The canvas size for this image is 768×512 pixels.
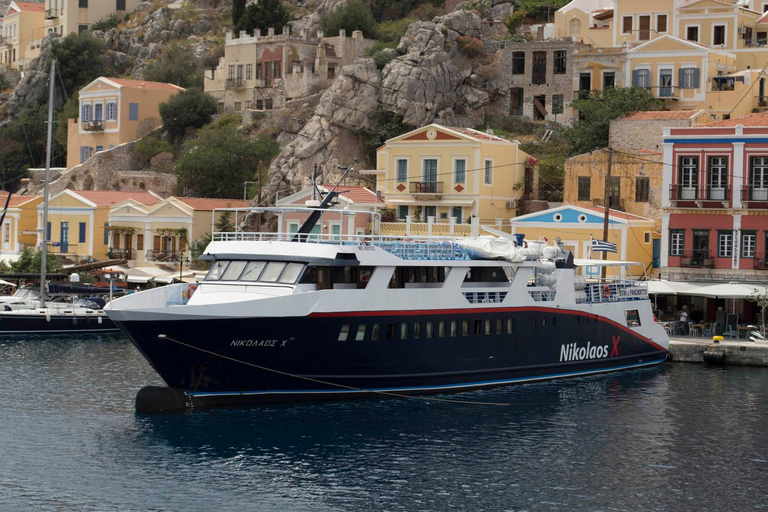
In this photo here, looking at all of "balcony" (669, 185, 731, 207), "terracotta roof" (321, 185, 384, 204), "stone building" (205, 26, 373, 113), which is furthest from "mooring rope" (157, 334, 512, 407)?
"stone building" (205, 26, 373, 113)

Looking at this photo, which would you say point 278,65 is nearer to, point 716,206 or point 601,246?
point 716,206

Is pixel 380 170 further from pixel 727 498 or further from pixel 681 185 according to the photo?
pixel 727 498

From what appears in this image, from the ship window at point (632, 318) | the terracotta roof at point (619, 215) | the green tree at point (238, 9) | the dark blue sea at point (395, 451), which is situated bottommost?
the dark blue sea at point (395, 451)

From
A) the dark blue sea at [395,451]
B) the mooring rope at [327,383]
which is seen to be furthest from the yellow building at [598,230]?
the mooring rope at [327,383]

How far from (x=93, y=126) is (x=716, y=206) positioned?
184 feet

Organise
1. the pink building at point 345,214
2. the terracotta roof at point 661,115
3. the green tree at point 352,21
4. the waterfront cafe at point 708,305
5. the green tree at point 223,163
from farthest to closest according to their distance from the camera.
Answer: the green tree at point 352,21
the green tree at point 223,163
the pink building at point 345,214
the terracotta roof at point 661,115
the waterfront cafe at point 708,305

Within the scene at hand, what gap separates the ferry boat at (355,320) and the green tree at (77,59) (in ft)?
233

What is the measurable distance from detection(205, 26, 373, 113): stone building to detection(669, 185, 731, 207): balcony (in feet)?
123

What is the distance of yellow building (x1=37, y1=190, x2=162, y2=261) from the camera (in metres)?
71.6

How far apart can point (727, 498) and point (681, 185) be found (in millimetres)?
25948

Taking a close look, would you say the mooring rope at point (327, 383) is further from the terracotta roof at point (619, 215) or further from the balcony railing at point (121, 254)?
the balcony railing at point (121, 254)

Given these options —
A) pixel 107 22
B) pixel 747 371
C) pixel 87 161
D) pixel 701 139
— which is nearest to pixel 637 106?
pixel 701 139

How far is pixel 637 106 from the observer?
6253cm

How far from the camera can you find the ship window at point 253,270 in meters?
33.2
